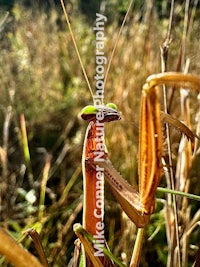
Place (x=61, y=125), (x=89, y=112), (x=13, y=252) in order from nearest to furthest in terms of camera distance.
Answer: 1. (x=13, y=252)
2. (x=89, y=112)
3. (x=61, y=125)

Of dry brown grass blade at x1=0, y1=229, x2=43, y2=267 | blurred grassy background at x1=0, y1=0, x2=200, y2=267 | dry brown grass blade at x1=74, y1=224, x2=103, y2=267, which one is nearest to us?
dry brown grass blade at x1=0, y1=229, x2=43, y2=267

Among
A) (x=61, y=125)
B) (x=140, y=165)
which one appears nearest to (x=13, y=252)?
(x=140, y=165)

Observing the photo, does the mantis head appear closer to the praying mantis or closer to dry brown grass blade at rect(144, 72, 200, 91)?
the praying mantis

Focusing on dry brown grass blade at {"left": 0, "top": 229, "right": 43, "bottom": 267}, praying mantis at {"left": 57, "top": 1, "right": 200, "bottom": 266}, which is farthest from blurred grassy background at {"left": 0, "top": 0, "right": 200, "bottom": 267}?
dry brown grass blade at {"left": 0, "top": 229, "right": 43, "bottom": 267}

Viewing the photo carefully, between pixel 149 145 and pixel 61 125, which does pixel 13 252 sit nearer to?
pixel 149 145

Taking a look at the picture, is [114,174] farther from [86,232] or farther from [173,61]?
[173,61]

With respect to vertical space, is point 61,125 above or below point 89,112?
below

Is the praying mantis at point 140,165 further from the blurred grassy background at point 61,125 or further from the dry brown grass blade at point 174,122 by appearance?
the blurred grassy background at point 61,125

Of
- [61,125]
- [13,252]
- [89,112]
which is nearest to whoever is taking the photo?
[13,252]
